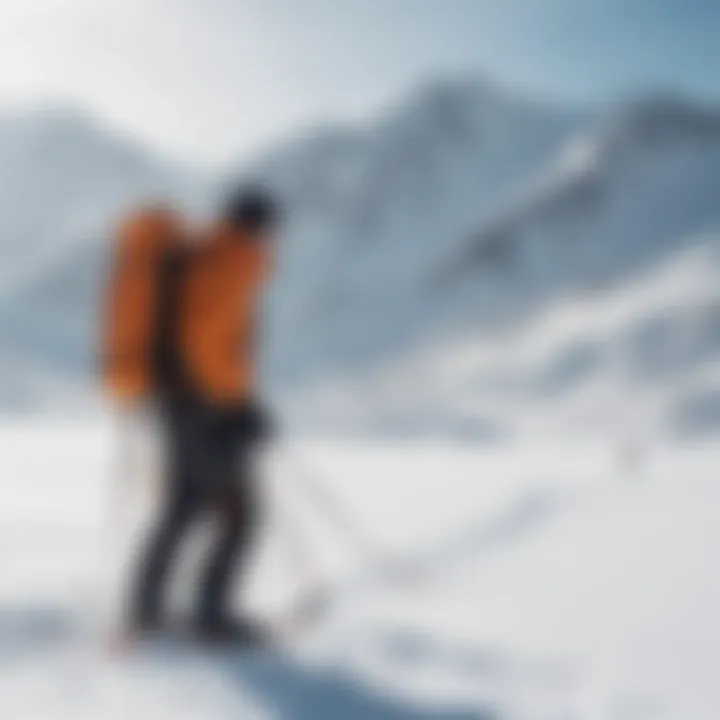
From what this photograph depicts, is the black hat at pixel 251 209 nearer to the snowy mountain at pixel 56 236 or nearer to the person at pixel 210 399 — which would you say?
the person at pixel 210 399

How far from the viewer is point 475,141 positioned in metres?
46.3

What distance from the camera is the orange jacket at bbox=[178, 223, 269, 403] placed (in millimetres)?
3582

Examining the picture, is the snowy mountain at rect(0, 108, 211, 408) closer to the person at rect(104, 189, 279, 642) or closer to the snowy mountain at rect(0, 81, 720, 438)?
the snowy mountain at rect(0, 81, 720, 438)

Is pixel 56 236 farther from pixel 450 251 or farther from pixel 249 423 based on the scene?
pixel 249 423

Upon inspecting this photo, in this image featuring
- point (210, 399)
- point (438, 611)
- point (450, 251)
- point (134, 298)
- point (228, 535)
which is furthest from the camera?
point (450, 251)

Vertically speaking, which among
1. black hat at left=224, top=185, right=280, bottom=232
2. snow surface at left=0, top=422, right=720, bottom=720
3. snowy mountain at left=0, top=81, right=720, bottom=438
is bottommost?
snow surface at left=0, top=422, right=720, bottom=720

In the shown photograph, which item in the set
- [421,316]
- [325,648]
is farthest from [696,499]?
[421,316]

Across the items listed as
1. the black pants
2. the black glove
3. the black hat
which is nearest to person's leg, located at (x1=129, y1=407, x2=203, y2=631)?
the black pants

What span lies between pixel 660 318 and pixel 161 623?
23.3 metres

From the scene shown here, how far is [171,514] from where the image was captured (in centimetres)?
375

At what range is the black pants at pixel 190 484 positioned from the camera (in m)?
3.73

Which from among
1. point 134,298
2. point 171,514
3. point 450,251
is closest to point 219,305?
point 134,298

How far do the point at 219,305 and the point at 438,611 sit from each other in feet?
4.92

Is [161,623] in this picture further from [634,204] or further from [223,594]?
[634,204]
